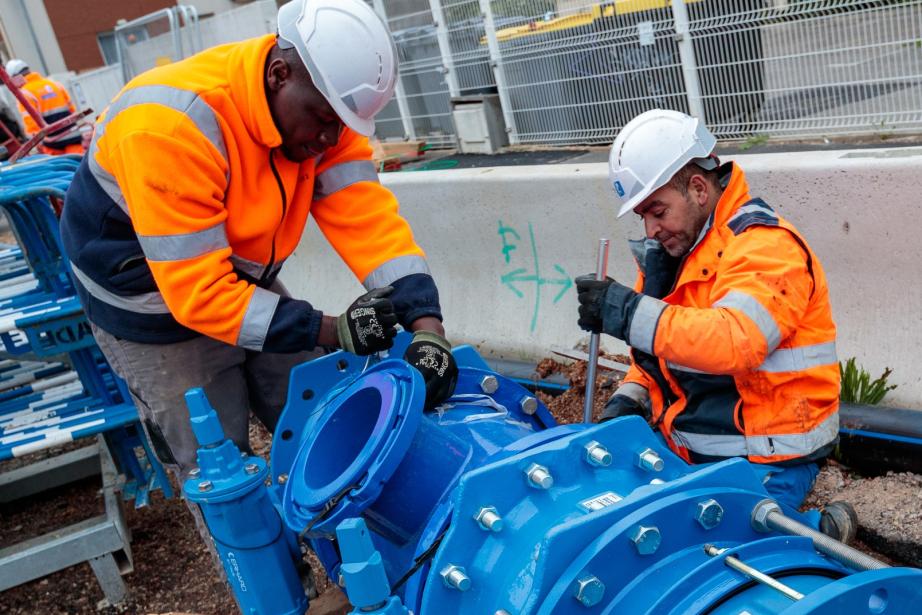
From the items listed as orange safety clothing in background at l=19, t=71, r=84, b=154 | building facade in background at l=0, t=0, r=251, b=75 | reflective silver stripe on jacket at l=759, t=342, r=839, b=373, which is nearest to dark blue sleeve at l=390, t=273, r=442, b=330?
reflective silver stripe on jacket at l=759, t=342, r=839, b=373

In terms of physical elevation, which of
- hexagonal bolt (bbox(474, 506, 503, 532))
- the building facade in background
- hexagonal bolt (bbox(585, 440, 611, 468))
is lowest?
hexagonal bolt (bbox(474, 506, 503, 532))

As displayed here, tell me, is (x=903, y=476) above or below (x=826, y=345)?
below

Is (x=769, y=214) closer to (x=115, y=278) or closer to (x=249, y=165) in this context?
(x=249, y=165)

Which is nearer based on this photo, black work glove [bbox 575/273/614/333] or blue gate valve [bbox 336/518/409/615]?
blue gate valve [bbox 336/518/409/615]

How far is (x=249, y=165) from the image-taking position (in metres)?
2.58

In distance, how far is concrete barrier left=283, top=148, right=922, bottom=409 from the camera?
3.18 m

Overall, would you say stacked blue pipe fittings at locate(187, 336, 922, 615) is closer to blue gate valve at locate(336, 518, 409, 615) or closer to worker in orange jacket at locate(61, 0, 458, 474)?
Answer: blue gate valve at locate(336, 518, 409, 615)

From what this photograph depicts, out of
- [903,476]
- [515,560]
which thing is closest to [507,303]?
[903,476]

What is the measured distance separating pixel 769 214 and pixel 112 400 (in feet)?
9.82

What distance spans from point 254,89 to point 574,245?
201 cm

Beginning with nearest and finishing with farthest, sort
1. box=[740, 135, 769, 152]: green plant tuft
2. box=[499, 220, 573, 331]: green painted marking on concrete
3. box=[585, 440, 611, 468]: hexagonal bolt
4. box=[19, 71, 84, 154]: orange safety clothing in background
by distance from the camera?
1. box=[585, 440, 611, 468]: hexagonal bolt
2. box=[499, 220, 573, 331]: green painted marking on concrete
3. box=[740, 135, 769, 152]: green plant tuft
4. box=[19, 71, 84, 154]: orange safety clothing in background

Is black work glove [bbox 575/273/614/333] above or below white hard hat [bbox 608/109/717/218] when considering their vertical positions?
below

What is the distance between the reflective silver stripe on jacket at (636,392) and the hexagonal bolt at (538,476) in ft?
4.39

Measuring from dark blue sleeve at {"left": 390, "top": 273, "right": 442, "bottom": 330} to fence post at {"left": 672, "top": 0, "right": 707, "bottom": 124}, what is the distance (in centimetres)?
278
